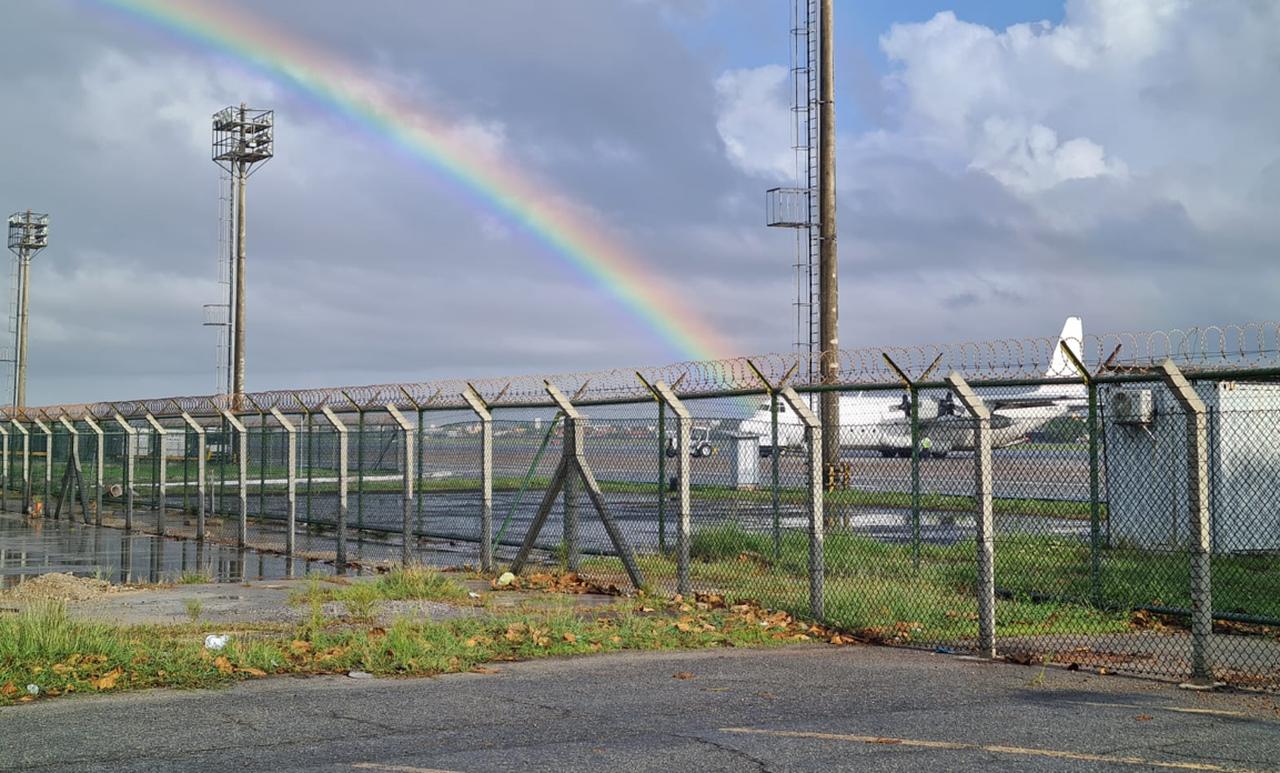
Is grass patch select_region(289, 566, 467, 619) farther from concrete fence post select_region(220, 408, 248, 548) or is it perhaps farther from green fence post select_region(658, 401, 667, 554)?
concrete fence post select_region(220, 408, 248, 548)

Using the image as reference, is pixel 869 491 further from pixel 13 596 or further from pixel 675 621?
pixel 13 596

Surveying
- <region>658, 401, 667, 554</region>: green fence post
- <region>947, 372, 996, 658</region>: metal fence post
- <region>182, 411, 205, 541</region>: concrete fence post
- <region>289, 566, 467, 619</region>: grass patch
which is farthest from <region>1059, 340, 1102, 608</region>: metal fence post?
<region>182, 411, 205, 541</region>: concrete fence post

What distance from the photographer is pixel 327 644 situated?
998 centimetres

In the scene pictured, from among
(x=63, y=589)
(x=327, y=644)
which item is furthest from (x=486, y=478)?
(x=327, y=644)

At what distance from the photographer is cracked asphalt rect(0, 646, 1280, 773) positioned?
6562mm

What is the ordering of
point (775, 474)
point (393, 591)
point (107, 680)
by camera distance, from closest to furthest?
1. point (107, 680)
2. point (775, 474)
3. point (393, 591)

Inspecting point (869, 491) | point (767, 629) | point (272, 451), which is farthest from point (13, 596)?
point (272, 451)

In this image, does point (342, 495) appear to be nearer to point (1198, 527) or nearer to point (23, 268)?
point (1198, 527)

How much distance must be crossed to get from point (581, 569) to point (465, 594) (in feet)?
6.85

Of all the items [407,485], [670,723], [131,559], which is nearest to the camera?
[670,723]

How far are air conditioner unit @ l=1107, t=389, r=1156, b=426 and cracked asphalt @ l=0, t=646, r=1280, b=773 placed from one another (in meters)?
6.59

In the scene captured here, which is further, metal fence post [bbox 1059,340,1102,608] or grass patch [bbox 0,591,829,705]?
metal fence post [bbox 1059,340,1102,608]

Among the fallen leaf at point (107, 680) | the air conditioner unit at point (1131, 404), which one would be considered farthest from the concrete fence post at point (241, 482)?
the air conditioner unit at point (1131, 404)

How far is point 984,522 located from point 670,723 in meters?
3.50
